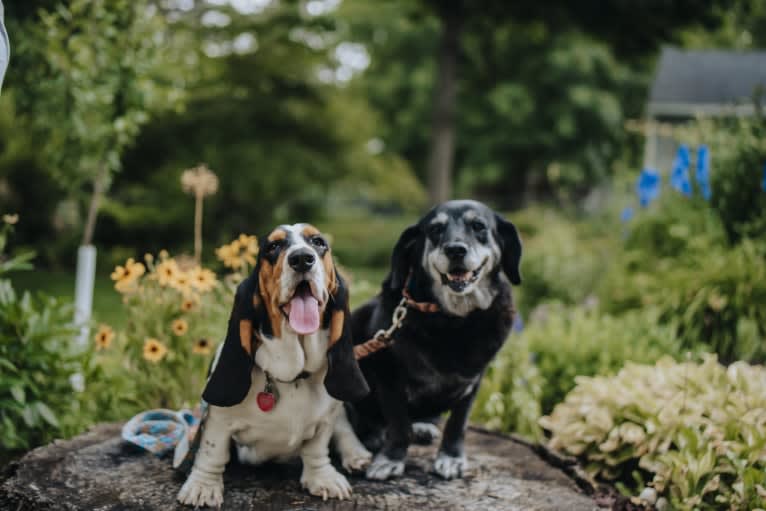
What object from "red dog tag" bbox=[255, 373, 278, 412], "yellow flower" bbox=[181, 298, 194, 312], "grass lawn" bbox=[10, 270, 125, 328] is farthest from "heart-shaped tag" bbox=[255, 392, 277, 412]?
"grass lawn" bbox=[10, 270, 125, 328]

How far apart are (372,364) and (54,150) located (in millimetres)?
3026

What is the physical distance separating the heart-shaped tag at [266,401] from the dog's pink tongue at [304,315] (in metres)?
0.34

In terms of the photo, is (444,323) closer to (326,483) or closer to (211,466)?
(326,483)

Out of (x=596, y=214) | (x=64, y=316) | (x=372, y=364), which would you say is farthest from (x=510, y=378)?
(x=596, y=214)

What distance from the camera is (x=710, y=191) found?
6.07 meters

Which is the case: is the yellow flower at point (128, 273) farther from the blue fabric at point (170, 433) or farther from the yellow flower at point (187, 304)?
the blue fabric at point (170, 433)

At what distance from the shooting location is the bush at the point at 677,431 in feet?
9.80

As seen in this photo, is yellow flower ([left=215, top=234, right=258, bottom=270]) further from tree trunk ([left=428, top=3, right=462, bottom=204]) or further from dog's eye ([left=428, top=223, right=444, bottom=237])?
tree trunk ([left=428, top=3, right=462, bottom=204])

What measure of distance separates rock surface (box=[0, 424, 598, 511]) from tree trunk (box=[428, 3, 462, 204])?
10.7 meters

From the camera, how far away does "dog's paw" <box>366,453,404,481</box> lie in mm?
2850

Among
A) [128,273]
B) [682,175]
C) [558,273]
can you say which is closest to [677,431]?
[128,273]

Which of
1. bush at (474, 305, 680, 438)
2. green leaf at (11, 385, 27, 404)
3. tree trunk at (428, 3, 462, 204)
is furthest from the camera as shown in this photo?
tree trunk at (428, 3, 462, 204)

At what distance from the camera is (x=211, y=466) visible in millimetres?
2482

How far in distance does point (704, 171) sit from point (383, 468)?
4.43 metres
